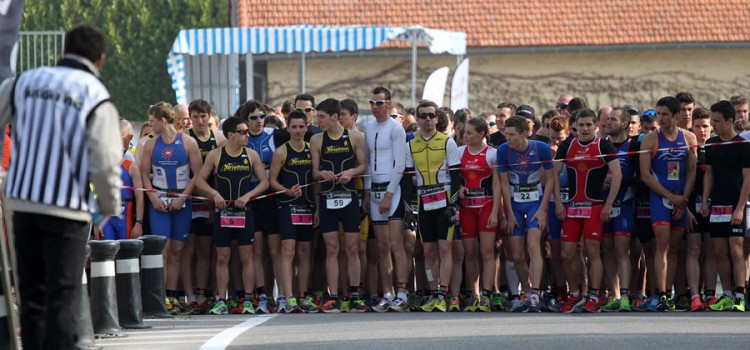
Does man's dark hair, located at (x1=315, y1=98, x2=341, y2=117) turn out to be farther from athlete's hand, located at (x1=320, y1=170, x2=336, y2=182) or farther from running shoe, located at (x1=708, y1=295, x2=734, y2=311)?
running shoe, located at (x1=708, y1=295, x2=734, y2=311)

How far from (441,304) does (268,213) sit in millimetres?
2122

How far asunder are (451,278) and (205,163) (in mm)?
2864

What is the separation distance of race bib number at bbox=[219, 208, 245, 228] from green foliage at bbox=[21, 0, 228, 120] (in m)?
46.3

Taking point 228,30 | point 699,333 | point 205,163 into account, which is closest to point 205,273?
point 205,163

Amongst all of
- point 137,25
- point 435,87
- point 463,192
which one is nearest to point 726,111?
point 463,192

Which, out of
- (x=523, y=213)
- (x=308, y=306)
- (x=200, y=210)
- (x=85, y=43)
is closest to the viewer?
(x=85, y=43)

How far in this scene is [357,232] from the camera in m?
15.8

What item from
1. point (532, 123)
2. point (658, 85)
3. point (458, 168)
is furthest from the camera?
point (658, 85)

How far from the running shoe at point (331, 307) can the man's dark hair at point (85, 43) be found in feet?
24.3

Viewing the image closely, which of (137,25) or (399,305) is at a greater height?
(137,25)

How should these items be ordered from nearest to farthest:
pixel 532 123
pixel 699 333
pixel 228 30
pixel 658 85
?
pixel 699 333 → pixel 532 123 → pixel 228 30 → pixel 658 85

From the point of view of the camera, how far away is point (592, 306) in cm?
1493

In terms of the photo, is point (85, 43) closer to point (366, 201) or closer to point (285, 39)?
point (366, 201)

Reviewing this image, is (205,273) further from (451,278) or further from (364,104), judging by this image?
(364,104)
